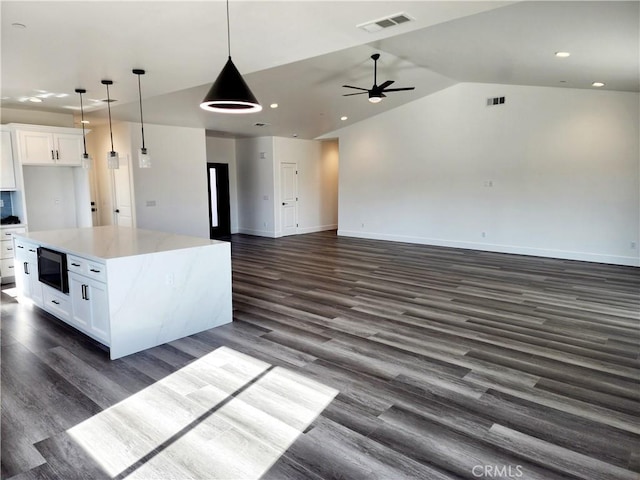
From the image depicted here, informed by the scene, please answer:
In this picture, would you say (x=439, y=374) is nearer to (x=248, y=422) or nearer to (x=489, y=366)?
(x=489, y=366)

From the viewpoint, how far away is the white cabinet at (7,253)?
5812mm

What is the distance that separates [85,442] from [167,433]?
18.2 inches

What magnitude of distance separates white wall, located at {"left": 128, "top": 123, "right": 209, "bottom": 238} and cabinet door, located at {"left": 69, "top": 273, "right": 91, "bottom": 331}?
15.2 feet

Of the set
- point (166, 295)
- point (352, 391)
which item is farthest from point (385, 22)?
point (166, 295)

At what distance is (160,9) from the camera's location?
9.19 ft

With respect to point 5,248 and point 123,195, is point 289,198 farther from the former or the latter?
point 5,248

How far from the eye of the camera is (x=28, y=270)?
485 cm

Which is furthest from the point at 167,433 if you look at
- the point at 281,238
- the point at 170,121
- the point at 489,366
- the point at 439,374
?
the point at 281,238

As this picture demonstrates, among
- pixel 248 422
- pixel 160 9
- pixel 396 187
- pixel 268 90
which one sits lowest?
pixel 248 422

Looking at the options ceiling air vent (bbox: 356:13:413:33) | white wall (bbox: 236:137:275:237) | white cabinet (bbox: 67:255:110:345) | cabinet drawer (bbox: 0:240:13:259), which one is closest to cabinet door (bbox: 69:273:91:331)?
white cabinet (bbox: 67:255:110:345)

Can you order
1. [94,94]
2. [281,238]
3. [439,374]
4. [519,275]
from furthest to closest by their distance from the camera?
1. [281,238]
2. [519,275]
3. [94,94]
4. [439,374]

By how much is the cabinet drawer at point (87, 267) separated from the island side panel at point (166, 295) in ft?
0.39

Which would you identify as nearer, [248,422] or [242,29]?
[248,422]

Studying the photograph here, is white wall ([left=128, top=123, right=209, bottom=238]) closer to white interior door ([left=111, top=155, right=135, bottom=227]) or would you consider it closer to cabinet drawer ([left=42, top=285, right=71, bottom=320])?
white interior door ([left=111, top=155, right=135, bottom=227])
